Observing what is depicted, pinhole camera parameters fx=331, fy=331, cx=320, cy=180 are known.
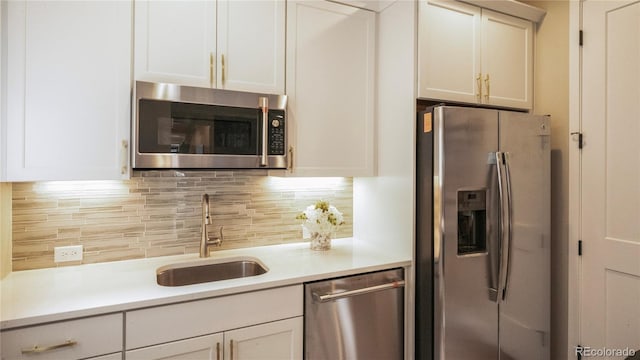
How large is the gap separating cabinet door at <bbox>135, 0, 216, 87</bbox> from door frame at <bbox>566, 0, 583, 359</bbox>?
2116 mm

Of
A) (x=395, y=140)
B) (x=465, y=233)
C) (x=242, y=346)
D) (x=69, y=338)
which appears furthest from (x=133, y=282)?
(x=465, y=233)

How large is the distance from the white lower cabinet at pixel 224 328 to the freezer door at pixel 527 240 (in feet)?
3.99

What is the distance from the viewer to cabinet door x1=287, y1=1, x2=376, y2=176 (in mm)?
1929

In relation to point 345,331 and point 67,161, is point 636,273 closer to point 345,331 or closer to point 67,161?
point 345,331

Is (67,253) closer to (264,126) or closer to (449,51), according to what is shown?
(264,126)

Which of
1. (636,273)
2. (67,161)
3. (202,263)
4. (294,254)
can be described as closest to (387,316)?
(294,254)

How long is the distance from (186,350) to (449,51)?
6.79 ft

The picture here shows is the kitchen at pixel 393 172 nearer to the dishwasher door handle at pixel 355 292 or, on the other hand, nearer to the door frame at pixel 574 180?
the door frame at pixel 574 180

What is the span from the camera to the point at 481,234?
1.85 m

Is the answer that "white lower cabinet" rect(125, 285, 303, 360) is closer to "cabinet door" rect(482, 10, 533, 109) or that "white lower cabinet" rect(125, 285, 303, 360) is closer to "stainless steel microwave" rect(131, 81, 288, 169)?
"stainless steel microwave" rect(131, 81, 288, 169)

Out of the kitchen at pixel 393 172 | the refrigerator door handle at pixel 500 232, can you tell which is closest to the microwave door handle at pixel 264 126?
the kitchen at pixel 393 172

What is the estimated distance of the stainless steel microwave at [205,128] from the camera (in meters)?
1.56

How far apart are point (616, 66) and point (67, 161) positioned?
2.84 m

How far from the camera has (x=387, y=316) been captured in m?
1.82
